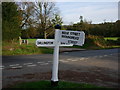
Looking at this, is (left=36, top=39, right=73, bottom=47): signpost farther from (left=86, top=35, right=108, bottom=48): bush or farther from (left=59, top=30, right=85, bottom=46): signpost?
(left=86, top=35, right=108, bottom=48): bush

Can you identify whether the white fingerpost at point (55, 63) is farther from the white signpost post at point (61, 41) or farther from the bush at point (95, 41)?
the bush at point (95, 41)

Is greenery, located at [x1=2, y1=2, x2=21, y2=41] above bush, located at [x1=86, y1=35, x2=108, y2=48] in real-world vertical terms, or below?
above

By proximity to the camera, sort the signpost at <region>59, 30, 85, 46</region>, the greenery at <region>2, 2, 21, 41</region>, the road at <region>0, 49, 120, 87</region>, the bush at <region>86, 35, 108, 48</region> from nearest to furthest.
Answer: the signpost at <region>59, 30, 85, 46</region>
the road at <region>0, 49, 120, 87</region>
the greenery at <region>2, 2, 21, 41</region>
the bush at <region>86, 35, 108, 48</region>

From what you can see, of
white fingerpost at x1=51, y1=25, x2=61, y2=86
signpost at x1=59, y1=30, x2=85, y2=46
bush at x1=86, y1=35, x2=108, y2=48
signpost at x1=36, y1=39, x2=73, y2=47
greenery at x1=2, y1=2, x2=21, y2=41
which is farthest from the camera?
bush at x1=86, y1=35, x2=108, y2=48

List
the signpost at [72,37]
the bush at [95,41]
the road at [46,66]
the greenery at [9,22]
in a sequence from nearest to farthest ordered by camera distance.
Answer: the signpost at [72,37]
the road at [46,66]
the greenery at [9,22]
the bush at [95,41]

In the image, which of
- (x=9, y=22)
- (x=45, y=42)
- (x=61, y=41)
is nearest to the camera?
(x=61, y=41)

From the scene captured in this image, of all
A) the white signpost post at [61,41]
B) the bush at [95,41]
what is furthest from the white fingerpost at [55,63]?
the bush at [95,41]

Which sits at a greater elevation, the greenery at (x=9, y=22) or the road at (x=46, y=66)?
the greenery at (x=9, y=22)

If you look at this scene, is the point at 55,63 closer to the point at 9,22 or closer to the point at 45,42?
the point at 45,42

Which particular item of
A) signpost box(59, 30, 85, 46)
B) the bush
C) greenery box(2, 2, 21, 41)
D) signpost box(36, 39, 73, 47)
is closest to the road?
signpost box(36, 39, 73, 47)

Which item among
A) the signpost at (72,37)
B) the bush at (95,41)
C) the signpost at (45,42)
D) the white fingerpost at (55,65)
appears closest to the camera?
the signpost at (72,37)

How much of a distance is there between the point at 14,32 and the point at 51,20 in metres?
19.3

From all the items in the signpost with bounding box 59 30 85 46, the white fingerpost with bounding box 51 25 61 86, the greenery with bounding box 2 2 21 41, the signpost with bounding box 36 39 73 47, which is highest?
the greenery with bounding box 2 2 21 41

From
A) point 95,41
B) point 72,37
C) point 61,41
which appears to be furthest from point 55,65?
point 95,41
